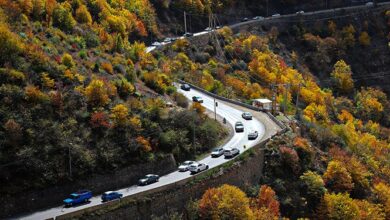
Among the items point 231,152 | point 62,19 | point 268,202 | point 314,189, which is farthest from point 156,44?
point 268,202

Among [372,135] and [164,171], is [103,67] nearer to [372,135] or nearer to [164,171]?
[164,171]

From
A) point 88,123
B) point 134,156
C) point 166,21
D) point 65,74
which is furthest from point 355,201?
point 166,21

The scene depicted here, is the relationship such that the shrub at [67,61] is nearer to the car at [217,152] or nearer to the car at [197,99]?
the car at [217,152]

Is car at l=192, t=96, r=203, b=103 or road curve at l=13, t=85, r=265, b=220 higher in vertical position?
car at l=192, t=96, r=203, b=103

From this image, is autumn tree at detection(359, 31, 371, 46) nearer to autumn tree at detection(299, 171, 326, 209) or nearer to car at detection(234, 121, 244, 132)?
car at detection(234, 121, 244, 132)

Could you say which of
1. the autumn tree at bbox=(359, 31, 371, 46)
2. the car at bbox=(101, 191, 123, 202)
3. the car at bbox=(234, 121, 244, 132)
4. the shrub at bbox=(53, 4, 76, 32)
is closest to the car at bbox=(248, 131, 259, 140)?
the car at bbox=(234, 121, 244, 132)

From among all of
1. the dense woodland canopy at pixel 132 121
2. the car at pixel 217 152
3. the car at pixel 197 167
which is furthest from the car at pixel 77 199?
the car at pixel 217 152

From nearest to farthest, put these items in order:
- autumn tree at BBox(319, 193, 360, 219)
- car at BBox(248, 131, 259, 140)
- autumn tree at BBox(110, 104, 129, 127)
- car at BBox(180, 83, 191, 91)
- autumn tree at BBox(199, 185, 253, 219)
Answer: autumn tree at BBox(199, 185, 253, 219)
autumn tree at BBox(110, 104, 129, 127)
autumn tree at BBox(319, 193, 360, 219)
car at BBox(248, 131, 259, 140)
car at BBox(180, 83, 191, 91)
